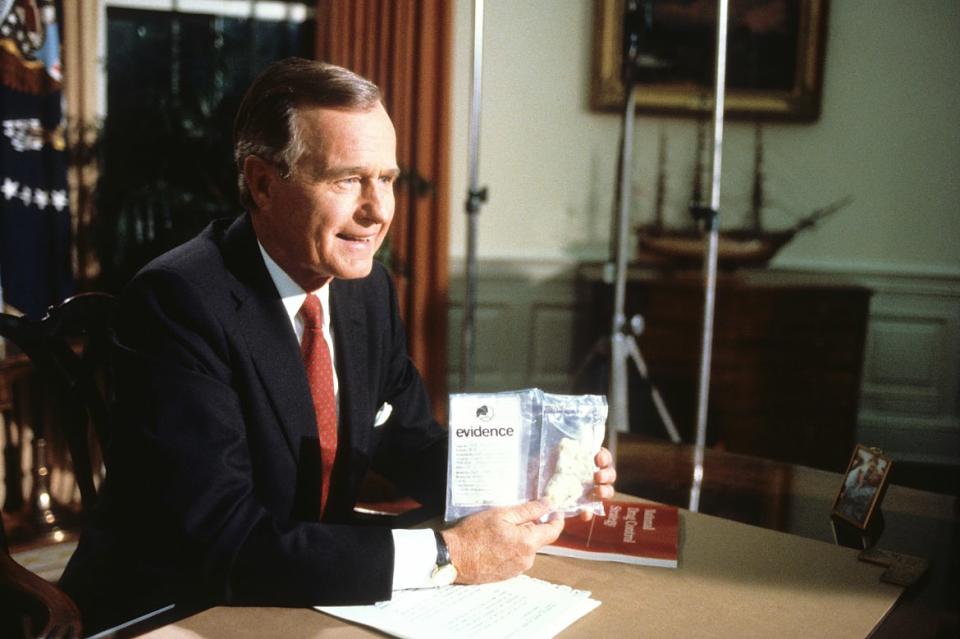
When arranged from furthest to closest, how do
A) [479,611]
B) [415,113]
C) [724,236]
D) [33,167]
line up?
[415,113]
[724,236]
[33,167]
[479,611]

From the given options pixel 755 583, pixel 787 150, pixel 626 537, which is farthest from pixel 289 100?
pixel 787 150

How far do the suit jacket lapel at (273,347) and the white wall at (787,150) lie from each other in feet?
10.3

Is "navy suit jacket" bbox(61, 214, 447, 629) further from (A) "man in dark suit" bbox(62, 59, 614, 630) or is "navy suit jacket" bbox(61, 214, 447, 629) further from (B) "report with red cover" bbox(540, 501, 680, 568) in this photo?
(B) "report with red cover" bbox(540, 501, 680, 568)

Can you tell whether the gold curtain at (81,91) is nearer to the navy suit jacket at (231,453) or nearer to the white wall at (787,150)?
the white wall at (787,150)

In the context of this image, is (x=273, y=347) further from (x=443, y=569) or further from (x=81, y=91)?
(x=81, y=91)

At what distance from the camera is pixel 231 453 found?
4.13 feet

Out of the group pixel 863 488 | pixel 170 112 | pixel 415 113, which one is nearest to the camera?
pixel 863 488

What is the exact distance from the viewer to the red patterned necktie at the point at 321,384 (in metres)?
1.47

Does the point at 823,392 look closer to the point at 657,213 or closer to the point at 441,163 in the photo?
the point at 657,213

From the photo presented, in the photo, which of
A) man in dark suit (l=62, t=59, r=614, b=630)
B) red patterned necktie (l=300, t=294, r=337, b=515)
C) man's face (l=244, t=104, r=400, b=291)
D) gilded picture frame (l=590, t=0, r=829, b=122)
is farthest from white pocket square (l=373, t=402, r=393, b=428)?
gilded picture frame (l=590, t=0, r=829, b=122)

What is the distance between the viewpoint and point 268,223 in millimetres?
1462

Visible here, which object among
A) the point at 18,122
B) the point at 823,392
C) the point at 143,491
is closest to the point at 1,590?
the point at 143,491

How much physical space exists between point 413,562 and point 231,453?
1.02 ft

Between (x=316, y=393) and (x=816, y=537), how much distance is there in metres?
0.83
